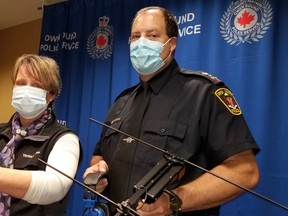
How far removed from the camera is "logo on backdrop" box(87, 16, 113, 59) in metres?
2.51

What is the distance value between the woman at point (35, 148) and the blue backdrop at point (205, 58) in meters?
0.93

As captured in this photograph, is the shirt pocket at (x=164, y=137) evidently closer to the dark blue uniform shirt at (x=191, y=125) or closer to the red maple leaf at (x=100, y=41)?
the dark blue uniform shirt at (x=191, y=125)

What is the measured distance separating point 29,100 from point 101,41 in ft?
4.52

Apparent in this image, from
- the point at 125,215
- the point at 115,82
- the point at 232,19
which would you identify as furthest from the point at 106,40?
the point at 125,215

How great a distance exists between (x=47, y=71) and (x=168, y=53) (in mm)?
444

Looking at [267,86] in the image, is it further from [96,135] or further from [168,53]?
[96,135]

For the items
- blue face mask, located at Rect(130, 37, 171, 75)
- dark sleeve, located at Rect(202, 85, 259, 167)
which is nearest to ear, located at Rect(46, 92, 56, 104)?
blue face mask, located at Rect(130, 37, 171, 75)

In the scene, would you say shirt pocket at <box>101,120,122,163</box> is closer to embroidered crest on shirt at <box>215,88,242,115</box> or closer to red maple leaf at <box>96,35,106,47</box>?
embroidered crest on shirt at <box>215,88,242,115</box>

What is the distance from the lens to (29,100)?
4.09 ft

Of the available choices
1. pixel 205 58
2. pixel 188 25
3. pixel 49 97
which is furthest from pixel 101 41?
pixel 49 97

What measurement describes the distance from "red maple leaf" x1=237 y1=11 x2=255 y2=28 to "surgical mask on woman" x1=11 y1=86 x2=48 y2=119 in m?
1.10

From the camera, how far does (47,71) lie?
4.19ft

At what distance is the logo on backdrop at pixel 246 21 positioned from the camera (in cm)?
175

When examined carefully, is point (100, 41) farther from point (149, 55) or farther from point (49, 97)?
point (149, 55)
